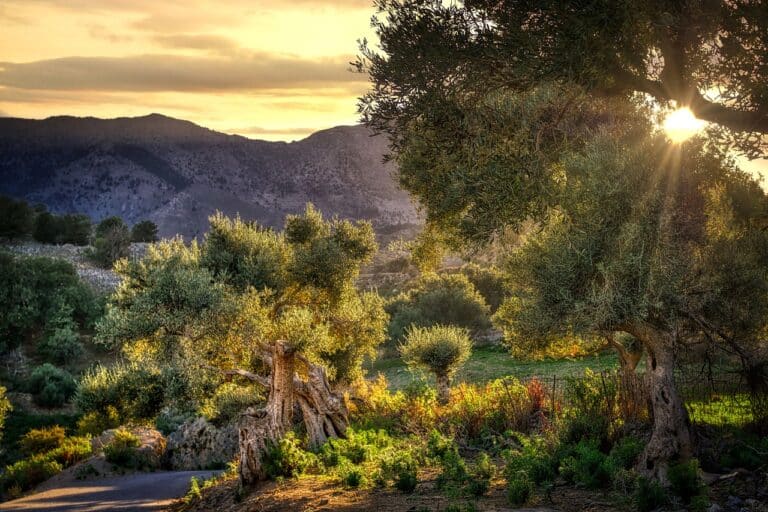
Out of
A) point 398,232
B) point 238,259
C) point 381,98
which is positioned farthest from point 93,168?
point 381,98

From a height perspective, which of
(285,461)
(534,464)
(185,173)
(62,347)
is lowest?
(62,347)

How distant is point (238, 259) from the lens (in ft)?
75.4

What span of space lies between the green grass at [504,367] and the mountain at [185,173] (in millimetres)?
74411

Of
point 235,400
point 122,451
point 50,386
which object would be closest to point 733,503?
point 235,400

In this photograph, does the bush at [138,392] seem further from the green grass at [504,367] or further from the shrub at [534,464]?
the green grass at [504,367]

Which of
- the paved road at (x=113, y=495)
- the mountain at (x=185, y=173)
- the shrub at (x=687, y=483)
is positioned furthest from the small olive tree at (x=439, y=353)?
the mountain at (x=185, y=173)

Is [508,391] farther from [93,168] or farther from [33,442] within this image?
[93,168]

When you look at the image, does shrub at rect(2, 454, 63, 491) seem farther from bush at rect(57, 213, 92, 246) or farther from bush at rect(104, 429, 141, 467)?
bush at rect(57, 213, 92, 246)

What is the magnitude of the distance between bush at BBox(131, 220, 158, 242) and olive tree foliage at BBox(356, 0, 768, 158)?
4265 inches

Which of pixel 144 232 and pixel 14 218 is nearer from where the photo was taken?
pixel 14 218

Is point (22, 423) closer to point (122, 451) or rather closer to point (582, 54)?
point (122, 451)

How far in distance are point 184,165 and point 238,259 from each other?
12615cm

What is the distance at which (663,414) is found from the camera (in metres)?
11.1

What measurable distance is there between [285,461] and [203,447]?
14896 mm
